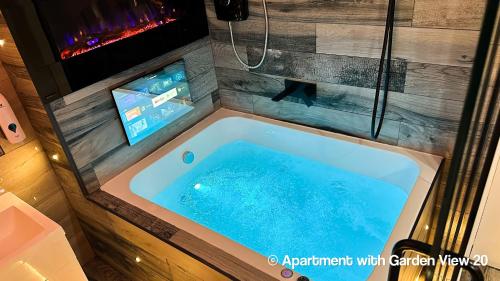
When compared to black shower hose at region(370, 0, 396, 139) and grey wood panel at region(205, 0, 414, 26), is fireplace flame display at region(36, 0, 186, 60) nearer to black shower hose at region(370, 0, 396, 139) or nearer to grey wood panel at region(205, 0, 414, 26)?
grey wood panel at region(205, 0, 414, 26)

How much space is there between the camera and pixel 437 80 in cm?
167

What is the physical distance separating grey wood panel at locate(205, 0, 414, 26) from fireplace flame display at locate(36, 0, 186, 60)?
52 centimetres

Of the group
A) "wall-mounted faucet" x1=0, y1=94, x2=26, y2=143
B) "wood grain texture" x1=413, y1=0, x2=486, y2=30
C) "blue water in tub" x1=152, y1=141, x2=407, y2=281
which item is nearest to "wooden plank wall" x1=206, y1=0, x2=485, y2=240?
"wood grain texture" x1=413, y1=0, x2=486, y2=30

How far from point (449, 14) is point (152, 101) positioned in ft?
4.94

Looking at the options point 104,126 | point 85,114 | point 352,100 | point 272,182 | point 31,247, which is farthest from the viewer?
point 272,182

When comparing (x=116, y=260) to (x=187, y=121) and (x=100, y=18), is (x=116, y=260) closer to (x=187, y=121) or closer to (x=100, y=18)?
(x=187, y=121)

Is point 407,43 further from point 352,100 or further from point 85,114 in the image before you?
point 85,114

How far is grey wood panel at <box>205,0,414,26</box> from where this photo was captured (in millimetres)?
1632

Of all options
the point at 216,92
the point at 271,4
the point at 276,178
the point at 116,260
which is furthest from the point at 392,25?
the point at 116,260

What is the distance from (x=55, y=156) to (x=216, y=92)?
109 centimetres

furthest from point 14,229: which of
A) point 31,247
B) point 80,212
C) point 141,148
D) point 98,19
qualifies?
point 98,19

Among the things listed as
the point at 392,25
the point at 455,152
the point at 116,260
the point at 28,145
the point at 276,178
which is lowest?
the point at 116,260

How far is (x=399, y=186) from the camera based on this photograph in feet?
6.39

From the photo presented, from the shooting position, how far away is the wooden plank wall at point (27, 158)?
1.61 m
